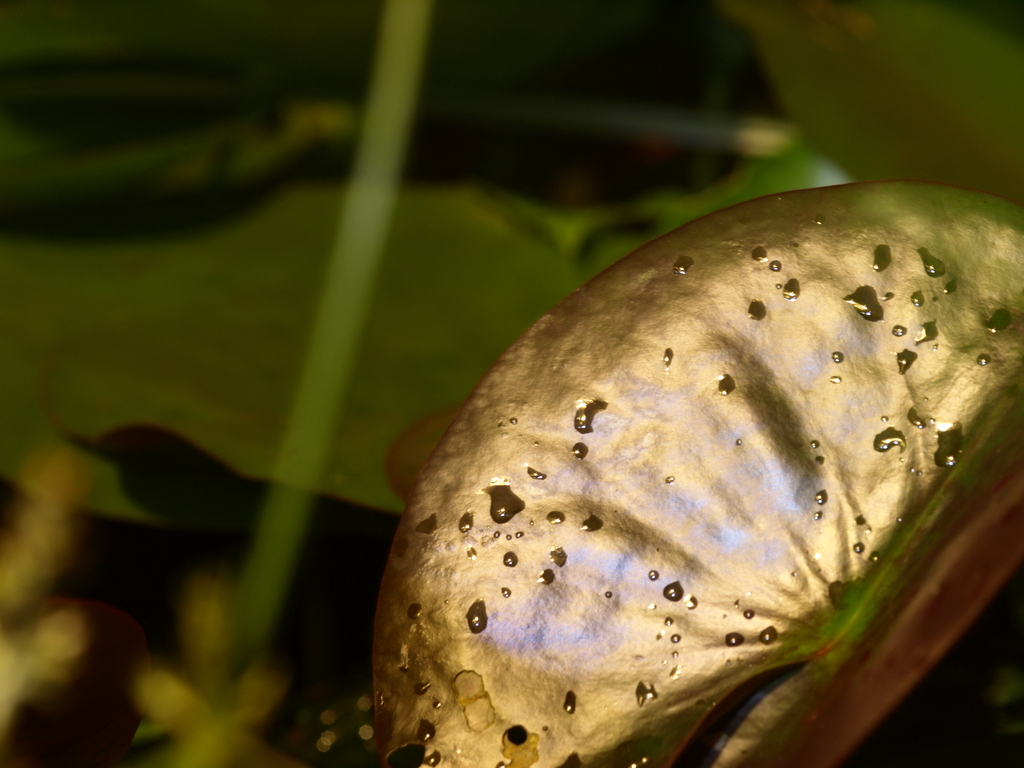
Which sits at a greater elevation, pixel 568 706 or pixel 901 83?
pixel 901 83

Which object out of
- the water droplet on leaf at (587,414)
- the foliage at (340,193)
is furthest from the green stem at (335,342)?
the water droplet on leaf at (587,414)

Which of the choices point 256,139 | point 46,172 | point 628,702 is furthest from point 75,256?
point 628,702

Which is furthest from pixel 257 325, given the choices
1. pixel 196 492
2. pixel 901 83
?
pixel 901 83

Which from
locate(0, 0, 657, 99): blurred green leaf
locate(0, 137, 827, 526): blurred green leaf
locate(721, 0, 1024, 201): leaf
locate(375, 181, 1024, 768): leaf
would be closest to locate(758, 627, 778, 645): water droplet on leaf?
locate(375, 181, 1024, 768): leaf

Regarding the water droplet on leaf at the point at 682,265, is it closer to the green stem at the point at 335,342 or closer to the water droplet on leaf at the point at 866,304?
the water droplet on leaf at the point at 866,304

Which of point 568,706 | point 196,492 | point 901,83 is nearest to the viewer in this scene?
point 568,706

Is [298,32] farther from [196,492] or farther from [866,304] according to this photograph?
[866,304]
